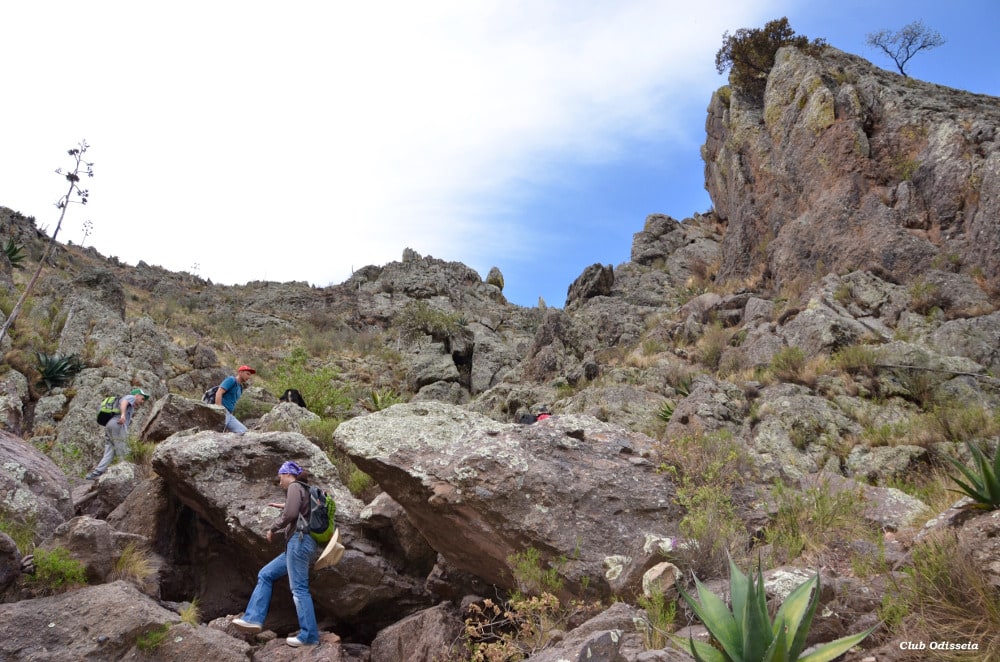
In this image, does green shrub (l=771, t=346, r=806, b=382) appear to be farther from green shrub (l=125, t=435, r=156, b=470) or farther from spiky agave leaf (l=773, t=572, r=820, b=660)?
green shrub (l=125, t=435, r=156, b=470)

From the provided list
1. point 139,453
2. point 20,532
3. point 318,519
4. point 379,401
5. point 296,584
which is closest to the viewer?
point 20,532

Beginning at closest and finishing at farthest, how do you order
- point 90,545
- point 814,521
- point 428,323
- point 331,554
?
point 814,521
point 90,545
point 331,554
point 428,323

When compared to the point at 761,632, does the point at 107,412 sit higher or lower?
higher

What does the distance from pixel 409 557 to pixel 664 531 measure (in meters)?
3.14

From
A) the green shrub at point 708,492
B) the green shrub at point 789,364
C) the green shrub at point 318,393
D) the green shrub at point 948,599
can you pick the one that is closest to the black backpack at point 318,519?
→ the green shrub at point 708,492

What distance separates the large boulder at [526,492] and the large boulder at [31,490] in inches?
118

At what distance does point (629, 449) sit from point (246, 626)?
441 cm

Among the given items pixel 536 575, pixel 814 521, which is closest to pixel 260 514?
pixel 536 575

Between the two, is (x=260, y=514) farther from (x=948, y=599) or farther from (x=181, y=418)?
(x=948, y=599)

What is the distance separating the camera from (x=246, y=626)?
5883mm

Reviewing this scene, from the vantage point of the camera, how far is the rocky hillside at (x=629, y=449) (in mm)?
4895

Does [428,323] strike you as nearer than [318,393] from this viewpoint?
No

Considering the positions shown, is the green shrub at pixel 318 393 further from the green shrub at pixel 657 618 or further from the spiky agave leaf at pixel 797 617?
the spiky agave leaf at pixel 797 617

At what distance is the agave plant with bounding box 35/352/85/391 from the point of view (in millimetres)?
13578
